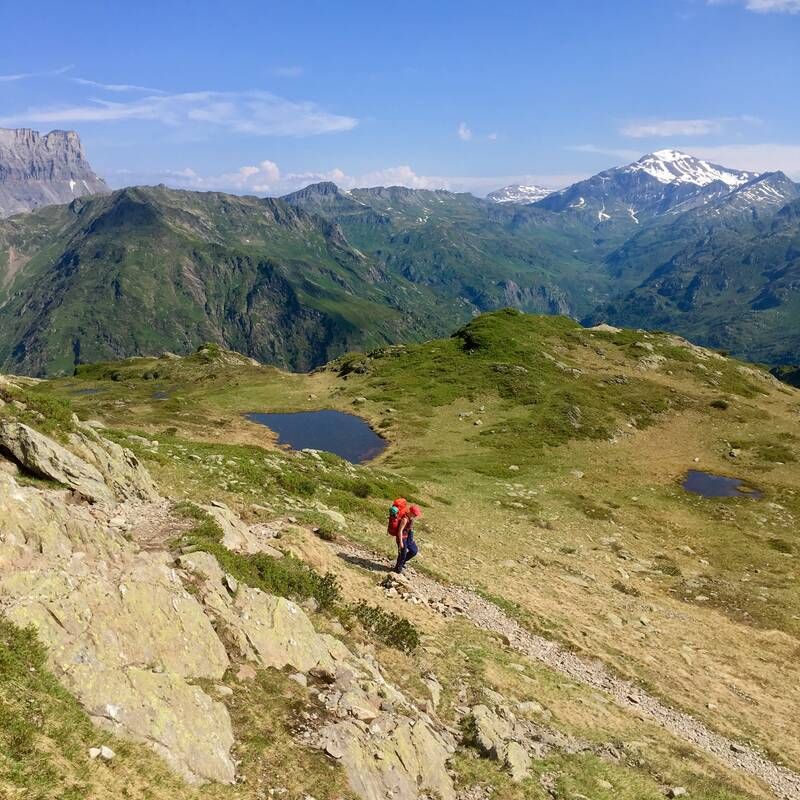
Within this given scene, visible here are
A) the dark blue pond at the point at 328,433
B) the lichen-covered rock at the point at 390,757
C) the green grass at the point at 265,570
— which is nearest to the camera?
the lichen-covered rock at the point at 390,757

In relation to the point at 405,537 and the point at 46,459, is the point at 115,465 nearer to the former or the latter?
the point at 46,459

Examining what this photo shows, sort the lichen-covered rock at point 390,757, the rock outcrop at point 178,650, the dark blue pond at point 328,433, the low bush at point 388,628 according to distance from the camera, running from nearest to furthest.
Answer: the rock outcrop at point 178,650, the lichen-covered rock at point 390,757, the low bush at point 388,628, the dark blue pond at point 328,433

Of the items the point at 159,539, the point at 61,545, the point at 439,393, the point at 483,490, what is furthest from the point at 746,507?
the point at 61,545

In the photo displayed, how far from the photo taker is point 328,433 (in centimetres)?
7281

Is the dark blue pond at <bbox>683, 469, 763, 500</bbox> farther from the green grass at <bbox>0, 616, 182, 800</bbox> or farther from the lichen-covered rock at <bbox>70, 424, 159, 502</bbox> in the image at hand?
the green grass at <bbox>0, 616, 182, 800</bbox>

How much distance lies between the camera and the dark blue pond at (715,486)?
195 ft

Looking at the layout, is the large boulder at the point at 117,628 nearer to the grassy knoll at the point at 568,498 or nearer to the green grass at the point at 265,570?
the green grass at the point at 265,570

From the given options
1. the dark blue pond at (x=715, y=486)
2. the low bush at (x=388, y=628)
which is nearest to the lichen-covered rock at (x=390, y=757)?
the low bush at (x=388, y=628)

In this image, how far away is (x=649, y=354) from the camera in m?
111

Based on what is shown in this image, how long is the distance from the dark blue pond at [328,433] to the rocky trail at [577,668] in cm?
3675

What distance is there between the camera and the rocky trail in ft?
63.2

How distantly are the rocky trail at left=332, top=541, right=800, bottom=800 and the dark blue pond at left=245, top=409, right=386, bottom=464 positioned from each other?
36.8 m

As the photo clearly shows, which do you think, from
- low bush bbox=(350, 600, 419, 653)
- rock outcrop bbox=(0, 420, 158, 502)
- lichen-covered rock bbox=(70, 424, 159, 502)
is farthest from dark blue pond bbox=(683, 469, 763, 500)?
rock outcrop bbox=(0, 420, 158, 502)

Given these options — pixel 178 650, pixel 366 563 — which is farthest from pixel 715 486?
pixel 178 650
